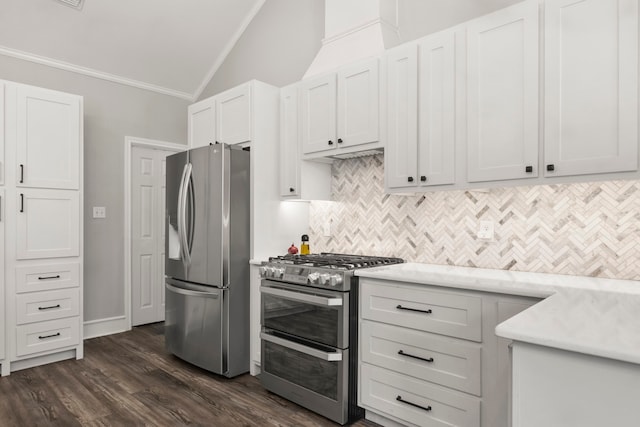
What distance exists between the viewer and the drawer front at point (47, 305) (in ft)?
10.8

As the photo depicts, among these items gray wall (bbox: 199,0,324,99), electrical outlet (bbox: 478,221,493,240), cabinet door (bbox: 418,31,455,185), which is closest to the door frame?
gray wall (bbox: 199,0,324,99)

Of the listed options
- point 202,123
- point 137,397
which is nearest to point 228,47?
point 202,123

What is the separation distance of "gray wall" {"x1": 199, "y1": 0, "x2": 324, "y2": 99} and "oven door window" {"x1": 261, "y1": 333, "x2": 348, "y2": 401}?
2.43 meters

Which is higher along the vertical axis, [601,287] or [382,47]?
[382,47]

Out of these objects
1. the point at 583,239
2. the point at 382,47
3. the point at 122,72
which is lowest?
the point at 583,239

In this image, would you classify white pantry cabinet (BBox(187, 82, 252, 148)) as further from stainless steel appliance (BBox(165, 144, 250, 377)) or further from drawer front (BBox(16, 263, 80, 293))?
drawer front (BBox(16, 263, 80, 293))

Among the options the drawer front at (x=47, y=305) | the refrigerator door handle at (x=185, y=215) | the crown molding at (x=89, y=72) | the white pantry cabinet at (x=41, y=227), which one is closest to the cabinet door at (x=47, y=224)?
the white pantry cabinet at (x=41, y=227)

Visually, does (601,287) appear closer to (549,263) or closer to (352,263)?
(549,263)

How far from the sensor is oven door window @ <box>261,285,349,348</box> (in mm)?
2402

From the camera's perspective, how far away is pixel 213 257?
307 cm

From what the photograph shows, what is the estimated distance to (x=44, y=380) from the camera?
308 centimetres

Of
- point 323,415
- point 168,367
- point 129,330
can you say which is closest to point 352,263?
point 323,415

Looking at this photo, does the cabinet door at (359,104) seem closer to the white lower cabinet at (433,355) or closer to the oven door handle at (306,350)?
the white lower cabinet at (433,355)

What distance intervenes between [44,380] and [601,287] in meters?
3.76
